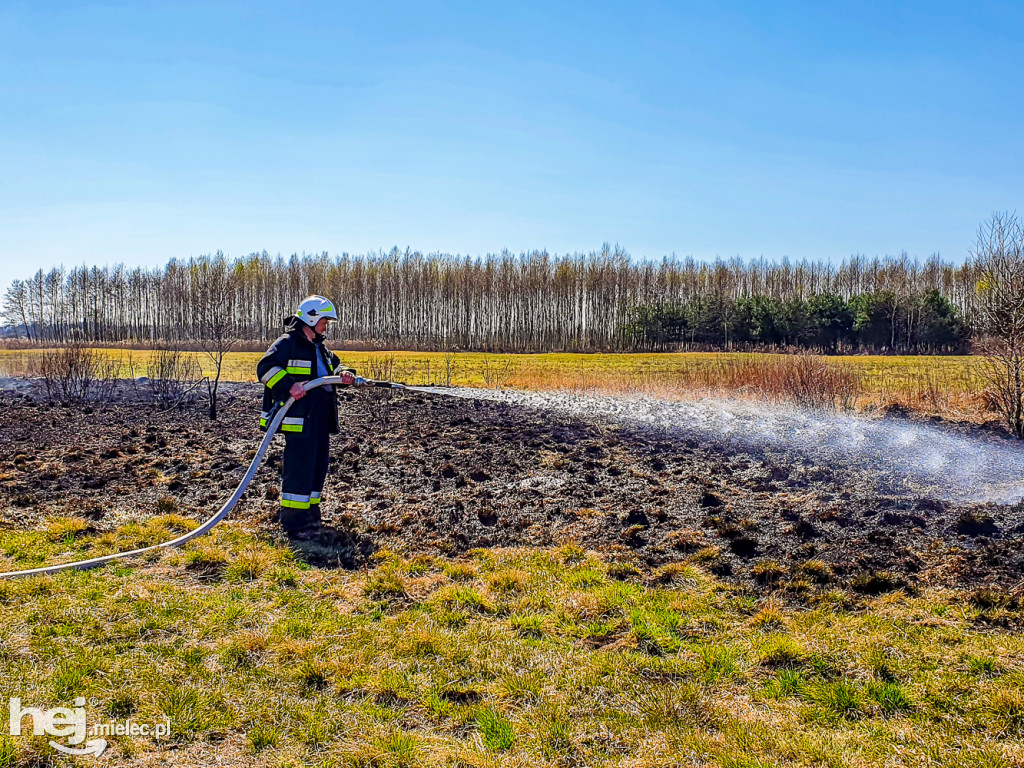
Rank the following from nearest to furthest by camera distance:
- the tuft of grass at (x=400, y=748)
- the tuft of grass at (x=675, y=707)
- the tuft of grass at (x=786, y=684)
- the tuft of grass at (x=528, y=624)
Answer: the tuft of grass at (x=400, y=748)
the tuft of grass at (x=675, y=707)
the tuft of grass at (x=786, y=684)
the tuft of grass at (x=528, y=624)

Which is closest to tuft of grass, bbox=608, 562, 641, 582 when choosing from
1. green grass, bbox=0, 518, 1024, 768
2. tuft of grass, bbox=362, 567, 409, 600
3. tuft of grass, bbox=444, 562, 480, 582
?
green grass, bbox=0, 518, 1024, 768

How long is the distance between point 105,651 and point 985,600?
5.63 m

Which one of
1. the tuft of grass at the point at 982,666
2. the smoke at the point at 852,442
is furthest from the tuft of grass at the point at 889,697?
the smoke at the point at 852,442

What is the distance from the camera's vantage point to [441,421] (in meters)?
14.2

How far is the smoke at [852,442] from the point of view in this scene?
28.7ft

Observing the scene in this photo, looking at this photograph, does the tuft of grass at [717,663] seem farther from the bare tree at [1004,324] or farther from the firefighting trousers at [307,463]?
the bare tree at [1004,324]

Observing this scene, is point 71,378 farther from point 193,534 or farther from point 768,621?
point 768,621

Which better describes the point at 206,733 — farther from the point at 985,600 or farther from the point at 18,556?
the point at 985,600

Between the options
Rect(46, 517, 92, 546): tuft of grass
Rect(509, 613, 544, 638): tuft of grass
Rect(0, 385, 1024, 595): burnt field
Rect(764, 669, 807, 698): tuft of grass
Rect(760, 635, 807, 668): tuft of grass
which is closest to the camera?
Rect(764, 669, 807, 698): tuft of grass

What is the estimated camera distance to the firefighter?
6.93 m

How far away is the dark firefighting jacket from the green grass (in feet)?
5.71

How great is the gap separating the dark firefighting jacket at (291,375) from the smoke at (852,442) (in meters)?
6.49

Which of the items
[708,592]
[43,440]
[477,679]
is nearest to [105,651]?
[477,679]

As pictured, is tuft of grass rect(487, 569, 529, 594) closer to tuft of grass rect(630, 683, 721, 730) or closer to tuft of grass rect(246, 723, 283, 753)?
tuft of grass rect(630, 683, 721, 730)
